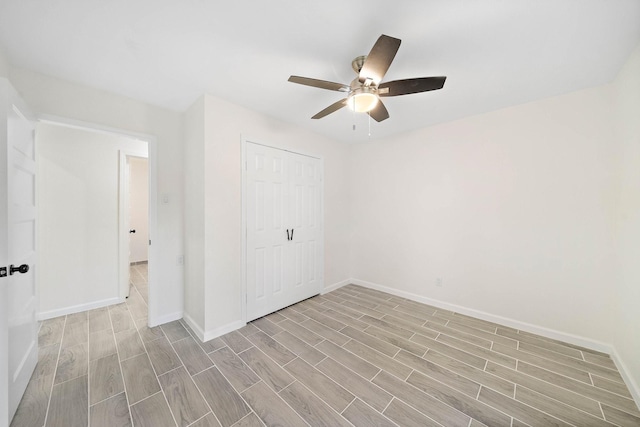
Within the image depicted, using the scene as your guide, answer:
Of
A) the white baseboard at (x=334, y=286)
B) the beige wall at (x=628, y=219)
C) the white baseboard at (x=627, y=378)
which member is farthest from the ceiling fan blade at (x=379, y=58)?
the white baseboard at (x=334, y=286)

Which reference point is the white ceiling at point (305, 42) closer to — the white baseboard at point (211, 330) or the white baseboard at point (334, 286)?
the white baseboard at point (211, 330)

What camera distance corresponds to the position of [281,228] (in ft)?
9.57

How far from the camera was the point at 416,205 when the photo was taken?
322cm

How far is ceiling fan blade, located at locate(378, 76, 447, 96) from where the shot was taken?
1.45 meters

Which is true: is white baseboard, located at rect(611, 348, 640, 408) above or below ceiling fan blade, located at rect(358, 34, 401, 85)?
below

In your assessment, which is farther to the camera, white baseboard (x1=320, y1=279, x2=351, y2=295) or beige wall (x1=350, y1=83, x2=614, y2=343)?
white baseboard (x1=320, y1=279, x2=351, y2=295)

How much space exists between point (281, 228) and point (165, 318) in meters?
1.63

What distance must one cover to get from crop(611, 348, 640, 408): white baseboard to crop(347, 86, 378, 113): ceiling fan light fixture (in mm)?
2673

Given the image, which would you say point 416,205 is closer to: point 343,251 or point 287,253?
point 343,251

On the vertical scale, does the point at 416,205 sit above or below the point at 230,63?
below

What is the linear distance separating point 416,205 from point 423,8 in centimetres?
236

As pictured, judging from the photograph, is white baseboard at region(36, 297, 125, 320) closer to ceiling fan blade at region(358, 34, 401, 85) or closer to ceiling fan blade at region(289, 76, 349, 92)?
ceiling fan blade at region(289, 76, 349, 92)

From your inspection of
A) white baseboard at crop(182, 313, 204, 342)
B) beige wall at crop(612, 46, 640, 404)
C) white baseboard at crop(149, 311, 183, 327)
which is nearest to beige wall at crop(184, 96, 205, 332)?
white baseboard at crop(182, 313, 204, 342)

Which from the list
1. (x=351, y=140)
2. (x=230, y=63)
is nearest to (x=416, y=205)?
(x=351, y=140)
